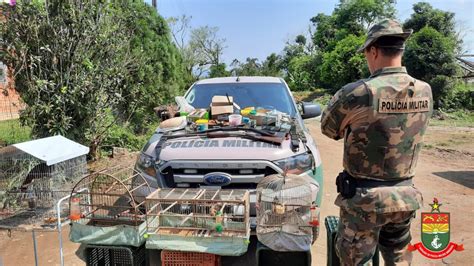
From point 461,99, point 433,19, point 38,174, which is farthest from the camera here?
point 433,19

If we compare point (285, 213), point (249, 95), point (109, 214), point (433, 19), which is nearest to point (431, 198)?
point (249, 95)

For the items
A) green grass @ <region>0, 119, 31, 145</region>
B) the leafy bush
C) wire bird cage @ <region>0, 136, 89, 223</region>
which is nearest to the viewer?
wire bird cage @ <region>0, 136, 89, 223</region>

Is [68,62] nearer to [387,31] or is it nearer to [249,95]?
[249,95]

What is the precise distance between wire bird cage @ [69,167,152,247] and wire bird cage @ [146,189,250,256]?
14cm

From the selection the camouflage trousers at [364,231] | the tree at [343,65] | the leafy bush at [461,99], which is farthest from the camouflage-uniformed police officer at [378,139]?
the tree at [343,65]

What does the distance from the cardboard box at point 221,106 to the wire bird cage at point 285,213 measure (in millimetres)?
1431

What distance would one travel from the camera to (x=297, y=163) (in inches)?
139

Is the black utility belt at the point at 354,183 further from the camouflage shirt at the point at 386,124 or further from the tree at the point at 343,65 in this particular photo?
the tree at the point at 343,65

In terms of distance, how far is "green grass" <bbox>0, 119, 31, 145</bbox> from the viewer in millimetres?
6492

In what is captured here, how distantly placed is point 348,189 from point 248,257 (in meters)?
1.53

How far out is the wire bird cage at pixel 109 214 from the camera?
287 centimetres

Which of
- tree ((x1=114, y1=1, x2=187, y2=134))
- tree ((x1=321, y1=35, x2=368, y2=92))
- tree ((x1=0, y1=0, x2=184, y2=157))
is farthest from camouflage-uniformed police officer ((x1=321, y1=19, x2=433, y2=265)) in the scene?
tree ((x1=321, y1=35, x2=368, y2=92))

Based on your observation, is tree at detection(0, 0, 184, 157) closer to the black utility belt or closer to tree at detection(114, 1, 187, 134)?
tree at detection(114, 1, 187, 134)

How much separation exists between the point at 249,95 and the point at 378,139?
9.63ft
